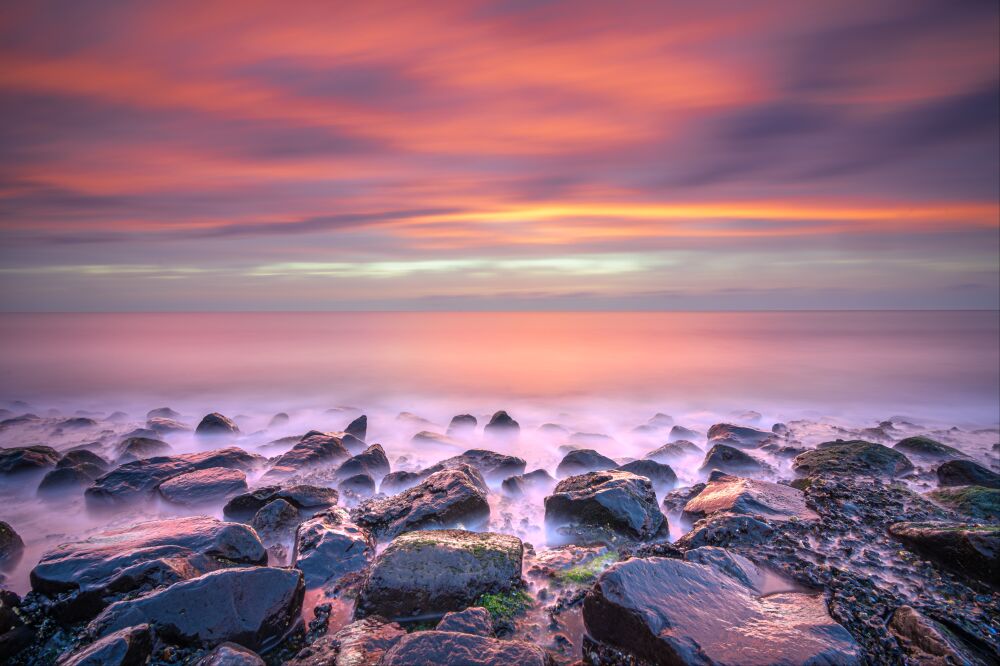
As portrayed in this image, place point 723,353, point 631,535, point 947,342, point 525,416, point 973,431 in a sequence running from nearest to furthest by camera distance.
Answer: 1. point 631,535
2. point 973,431
3. point 525,416
4. point 723,353
5. point 947,342

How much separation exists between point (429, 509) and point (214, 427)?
842 cm

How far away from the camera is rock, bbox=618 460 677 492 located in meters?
7.89

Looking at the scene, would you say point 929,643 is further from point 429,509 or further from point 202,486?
point 202,486

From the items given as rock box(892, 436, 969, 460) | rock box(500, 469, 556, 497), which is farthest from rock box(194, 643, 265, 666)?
rock box(892, 436, 969, 460)

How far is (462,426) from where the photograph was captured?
42.5 feet

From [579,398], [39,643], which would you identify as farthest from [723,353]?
[39,643]

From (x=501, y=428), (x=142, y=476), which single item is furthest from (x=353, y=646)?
(x=501, y=428)

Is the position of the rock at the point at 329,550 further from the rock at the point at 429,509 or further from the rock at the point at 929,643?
the rock at the point at 929,643

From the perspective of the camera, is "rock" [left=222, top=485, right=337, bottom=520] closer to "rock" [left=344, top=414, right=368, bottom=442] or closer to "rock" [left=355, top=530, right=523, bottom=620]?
"rock" [left=355, top=530, right=523, bottom=620]

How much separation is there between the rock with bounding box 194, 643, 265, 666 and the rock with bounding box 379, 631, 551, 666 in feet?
3.05

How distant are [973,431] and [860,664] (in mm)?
13304

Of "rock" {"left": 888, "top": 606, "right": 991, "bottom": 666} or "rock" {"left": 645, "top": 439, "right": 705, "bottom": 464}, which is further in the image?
"rock" {"left": 645, "top": 439, "right": 705, "bottom": 464}

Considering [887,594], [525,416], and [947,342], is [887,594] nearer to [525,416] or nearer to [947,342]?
[525,416]

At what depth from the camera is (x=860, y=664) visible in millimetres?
3479
